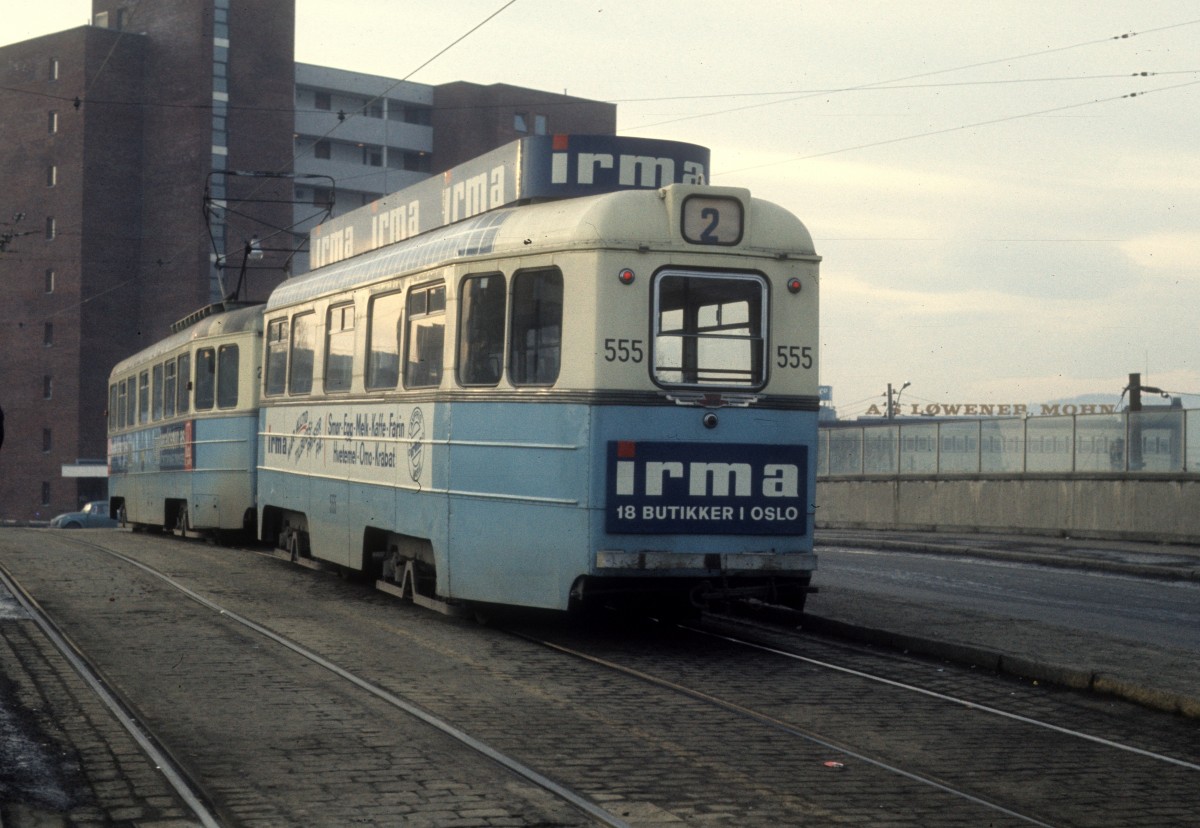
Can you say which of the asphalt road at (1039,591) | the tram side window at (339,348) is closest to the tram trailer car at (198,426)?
the tram side window at (339,348)

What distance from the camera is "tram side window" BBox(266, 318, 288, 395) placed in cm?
1714

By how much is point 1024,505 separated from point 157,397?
57.1ft

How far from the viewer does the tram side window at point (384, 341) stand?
13516mm

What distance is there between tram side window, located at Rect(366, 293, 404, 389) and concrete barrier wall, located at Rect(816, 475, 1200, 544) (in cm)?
1822

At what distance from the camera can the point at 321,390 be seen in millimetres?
15695

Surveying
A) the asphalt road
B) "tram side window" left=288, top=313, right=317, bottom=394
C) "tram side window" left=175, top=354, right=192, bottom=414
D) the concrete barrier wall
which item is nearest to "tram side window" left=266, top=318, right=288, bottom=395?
"tram side window" left=288, top=313, right=317, bottom=394

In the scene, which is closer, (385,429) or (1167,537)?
(385,429)

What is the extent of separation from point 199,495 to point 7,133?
65315 mm

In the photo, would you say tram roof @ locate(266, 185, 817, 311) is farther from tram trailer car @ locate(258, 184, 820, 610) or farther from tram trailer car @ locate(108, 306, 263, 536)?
tram trailer car @ locate(108, 306, 263, 536)

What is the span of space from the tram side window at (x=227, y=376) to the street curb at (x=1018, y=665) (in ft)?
32.2

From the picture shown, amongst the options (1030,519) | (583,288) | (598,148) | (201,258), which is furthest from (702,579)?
(201,258)

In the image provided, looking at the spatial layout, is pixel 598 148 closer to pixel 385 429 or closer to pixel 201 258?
pixel 385 429

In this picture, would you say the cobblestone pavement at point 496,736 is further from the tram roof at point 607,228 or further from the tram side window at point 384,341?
the tram roof at point 607,228

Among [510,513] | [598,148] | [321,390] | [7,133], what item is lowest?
[510,513]
